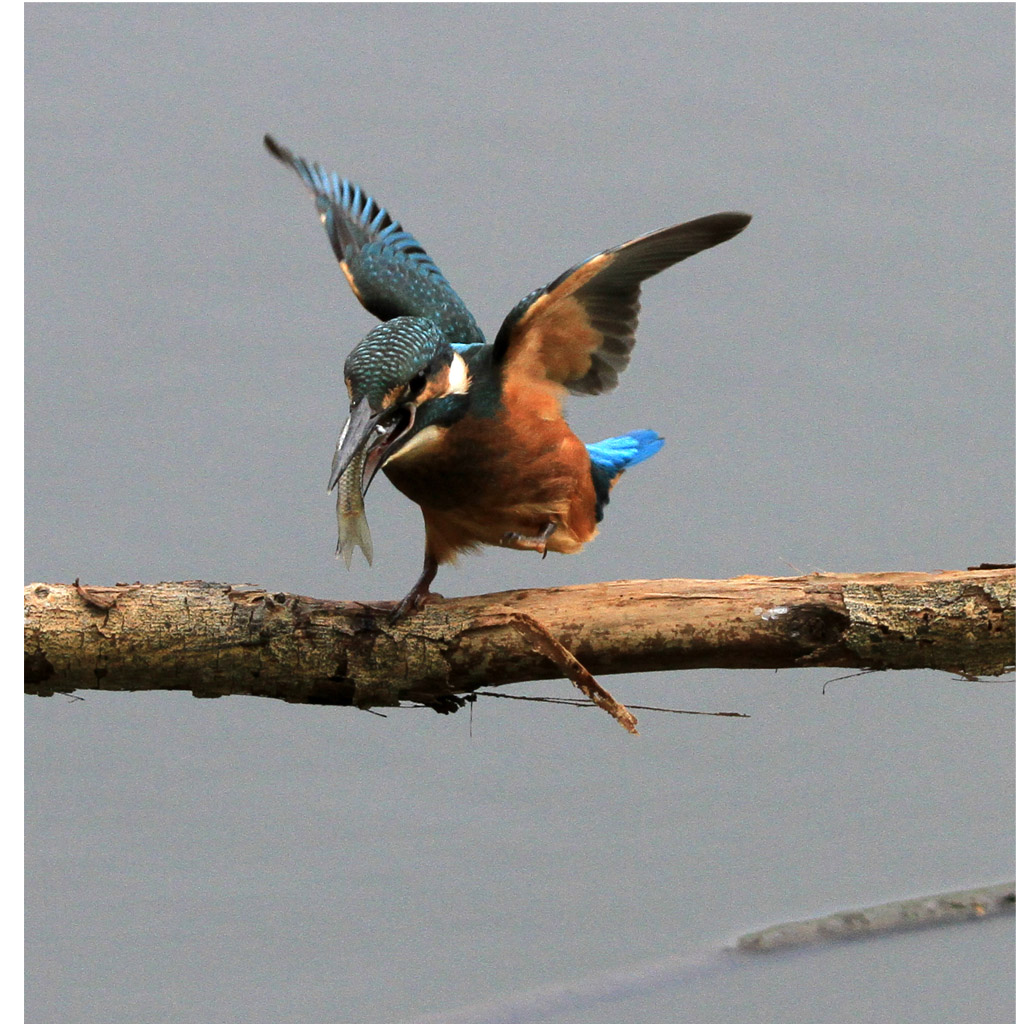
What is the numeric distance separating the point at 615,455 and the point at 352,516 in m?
0.81

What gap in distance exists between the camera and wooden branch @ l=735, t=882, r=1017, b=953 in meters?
2.85

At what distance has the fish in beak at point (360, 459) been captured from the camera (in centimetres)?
176

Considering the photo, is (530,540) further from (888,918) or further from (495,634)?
(888,918)

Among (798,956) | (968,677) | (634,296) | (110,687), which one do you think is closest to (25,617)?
(110,687)

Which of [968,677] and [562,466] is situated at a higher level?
[562,466]

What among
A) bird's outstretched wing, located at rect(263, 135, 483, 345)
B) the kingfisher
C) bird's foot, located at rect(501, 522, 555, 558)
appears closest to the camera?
the kingfisher

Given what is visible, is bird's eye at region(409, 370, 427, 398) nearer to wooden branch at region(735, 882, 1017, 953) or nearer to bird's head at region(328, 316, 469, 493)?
bird's head at region(328, 316, 469, 493)

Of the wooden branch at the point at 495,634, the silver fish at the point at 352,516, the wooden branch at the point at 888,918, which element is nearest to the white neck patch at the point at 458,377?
the silver fish at the point at 352,516

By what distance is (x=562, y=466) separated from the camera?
87.5 inches

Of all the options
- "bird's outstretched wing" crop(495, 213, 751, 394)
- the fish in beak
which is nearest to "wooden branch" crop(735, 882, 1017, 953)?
"bird's outstretched wing" crop(495, 213, 751, 394)

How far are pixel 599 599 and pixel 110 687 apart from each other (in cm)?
87

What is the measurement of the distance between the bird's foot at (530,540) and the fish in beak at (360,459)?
40 centimetres
